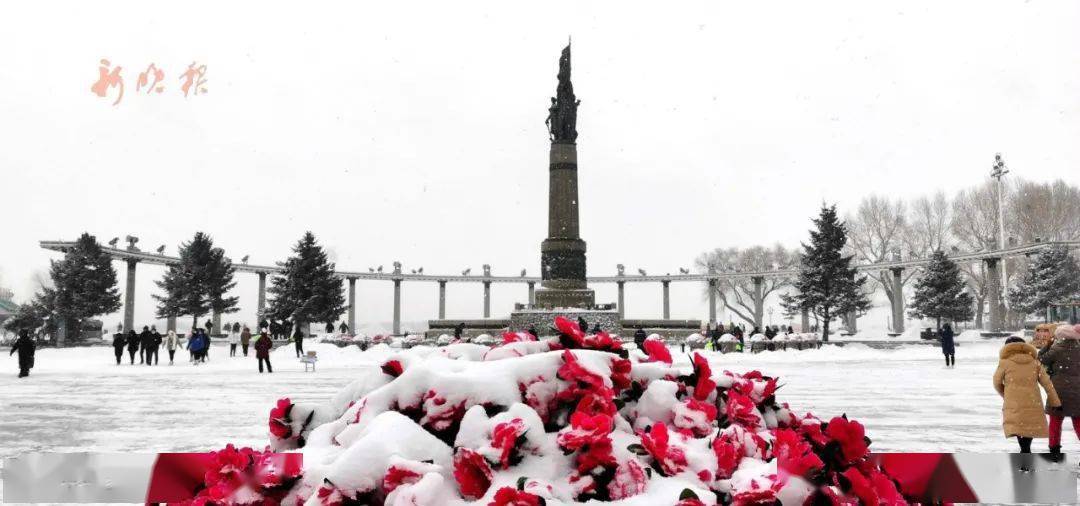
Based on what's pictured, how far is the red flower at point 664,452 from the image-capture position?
1.57 m

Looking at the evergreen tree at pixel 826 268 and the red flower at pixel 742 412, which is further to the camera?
the evergreen tree at pixel 826 268

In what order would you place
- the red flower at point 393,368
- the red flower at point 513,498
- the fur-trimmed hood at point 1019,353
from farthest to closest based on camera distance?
1. the fur-trimmed hood at point 1019,353
2. the red flower at point 393,368
3. the red flower at point 513,498

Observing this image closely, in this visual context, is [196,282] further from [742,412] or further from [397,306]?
[742,412]

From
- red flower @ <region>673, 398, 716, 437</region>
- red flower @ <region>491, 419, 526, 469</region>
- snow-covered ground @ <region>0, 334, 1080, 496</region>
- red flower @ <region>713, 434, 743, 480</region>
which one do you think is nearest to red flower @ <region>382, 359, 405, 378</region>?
red flower @ <region>491, 419, 526, 469</region>

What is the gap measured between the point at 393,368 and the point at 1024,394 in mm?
7751

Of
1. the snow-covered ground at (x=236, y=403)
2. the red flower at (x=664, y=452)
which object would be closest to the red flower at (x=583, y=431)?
the red flower at (x=664, y=452)

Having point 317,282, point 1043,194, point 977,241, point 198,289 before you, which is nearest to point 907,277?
point 977,241

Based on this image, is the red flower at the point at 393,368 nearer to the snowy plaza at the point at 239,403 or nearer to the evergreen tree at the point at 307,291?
the snowy plaza at the point at 239,403

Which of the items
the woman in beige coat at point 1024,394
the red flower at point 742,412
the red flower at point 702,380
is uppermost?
the red flower at point 702,380

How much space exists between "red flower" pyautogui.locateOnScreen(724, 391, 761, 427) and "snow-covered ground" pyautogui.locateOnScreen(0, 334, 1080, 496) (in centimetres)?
68

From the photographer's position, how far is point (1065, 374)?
24.8 feet

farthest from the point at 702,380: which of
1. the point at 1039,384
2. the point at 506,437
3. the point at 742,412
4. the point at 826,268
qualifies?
the point at 826,268

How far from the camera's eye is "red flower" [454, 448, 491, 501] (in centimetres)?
146

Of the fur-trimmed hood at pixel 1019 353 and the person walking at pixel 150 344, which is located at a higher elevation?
the fur-trimmed hood at pixel 1019 353
